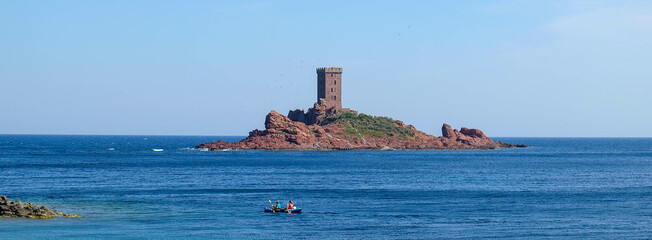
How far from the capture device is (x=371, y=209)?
56.4 m

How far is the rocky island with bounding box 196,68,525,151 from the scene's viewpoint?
176500 millimetres

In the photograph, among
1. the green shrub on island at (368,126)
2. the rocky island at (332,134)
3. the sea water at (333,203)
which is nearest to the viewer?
the sea water at (333,203)

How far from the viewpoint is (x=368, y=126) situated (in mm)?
192000

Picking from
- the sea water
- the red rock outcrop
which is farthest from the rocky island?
the sea water

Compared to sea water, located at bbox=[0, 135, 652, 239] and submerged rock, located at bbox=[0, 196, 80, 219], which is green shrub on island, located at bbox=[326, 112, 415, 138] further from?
submerged rock, located at bbox=[0, 196, 80, 219]

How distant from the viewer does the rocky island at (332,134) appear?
579ft

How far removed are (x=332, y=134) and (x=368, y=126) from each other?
13.4m

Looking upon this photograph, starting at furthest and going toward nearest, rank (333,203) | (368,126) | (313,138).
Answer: (368,126)
(313,138)
(333,203)

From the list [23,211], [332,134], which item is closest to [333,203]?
[23,211]

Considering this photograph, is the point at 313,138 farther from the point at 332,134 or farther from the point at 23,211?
the point at 23,211

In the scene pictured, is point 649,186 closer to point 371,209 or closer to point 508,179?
point 508,179

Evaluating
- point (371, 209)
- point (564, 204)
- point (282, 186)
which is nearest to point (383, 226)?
point (371, 209)

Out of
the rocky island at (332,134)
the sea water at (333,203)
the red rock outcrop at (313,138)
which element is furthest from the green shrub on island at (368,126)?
the sea water at (333,203)

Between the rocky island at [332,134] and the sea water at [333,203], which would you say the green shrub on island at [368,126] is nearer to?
the rocky island at [332,134]
